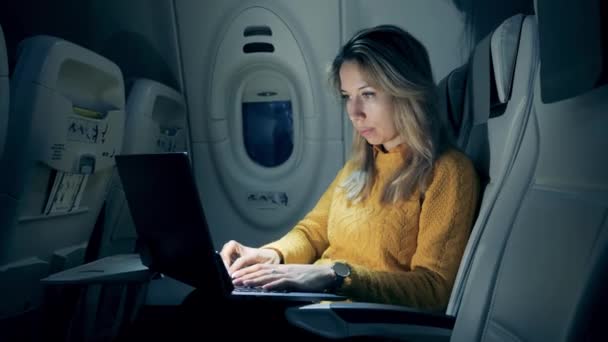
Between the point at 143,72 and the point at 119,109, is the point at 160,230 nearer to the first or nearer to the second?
the point at 119,109

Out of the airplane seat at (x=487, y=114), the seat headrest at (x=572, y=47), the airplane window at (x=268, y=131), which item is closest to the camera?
the seat headrest at (x=572, y=47)

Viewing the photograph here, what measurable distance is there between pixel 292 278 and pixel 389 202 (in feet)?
1.23

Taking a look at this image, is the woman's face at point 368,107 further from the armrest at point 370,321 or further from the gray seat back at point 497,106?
the armrest at point 370,321

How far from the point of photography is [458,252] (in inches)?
51.4

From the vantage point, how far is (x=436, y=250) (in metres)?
1.30

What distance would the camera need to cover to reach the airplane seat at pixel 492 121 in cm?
113

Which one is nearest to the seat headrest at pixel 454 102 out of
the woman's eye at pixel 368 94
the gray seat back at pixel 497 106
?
the gray seat back at pixel 497 106

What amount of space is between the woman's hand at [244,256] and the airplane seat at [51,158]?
2.07 feet

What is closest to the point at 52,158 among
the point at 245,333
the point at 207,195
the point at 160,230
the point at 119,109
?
the point at 119,109

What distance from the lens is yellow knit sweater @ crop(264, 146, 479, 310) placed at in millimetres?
1269

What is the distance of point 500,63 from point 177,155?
793 mm

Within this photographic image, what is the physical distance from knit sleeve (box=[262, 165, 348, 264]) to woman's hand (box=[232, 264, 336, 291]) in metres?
0.34

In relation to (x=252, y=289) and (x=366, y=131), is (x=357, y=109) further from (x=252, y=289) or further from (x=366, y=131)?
(x=252, y=289)

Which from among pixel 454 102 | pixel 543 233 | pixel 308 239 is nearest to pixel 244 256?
pixel 308 239
